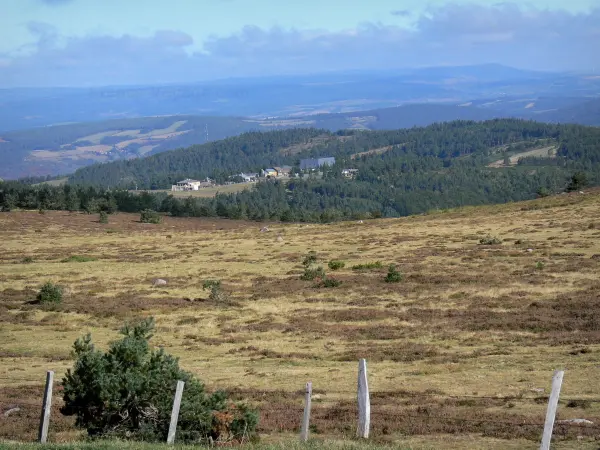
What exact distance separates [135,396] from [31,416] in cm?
477

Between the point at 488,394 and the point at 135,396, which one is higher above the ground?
the point at 135,396

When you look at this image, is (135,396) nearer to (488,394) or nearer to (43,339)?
(488,394)

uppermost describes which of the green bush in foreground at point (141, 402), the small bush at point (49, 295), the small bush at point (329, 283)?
the green bush in foreground at point (141, 402)

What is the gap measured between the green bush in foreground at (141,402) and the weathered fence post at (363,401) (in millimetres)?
2121

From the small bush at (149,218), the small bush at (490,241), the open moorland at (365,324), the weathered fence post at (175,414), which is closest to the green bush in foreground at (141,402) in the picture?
the weathered fence post at (175,414)

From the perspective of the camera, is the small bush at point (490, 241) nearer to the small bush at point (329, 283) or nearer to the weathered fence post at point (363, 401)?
the small bush at point (329, 283)

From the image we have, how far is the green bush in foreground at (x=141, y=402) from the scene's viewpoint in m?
14.2

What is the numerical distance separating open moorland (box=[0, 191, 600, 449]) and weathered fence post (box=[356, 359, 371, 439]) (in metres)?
0.34

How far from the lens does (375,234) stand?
227 ft

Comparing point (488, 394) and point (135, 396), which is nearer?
point (135, 396)

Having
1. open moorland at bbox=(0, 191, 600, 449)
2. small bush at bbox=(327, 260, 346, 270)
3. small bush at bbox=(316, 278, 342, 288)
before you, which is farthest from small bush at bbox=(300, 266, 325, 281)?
small bush at bbox=(327, 260, 346, 270)

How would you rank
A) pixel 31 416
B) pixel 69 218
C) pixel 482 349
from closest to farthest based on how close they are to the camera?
pixel 31 416, pixel 482 349, pixel 69 218

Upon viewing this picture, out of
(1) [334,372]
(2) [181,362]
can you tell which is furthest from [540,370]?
(2) [181,362]

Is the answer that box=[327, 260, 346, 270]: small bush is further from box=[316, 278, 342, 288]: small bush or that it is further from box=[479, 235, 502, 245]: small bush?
box=[479, 235, 502, 245]: small bush
